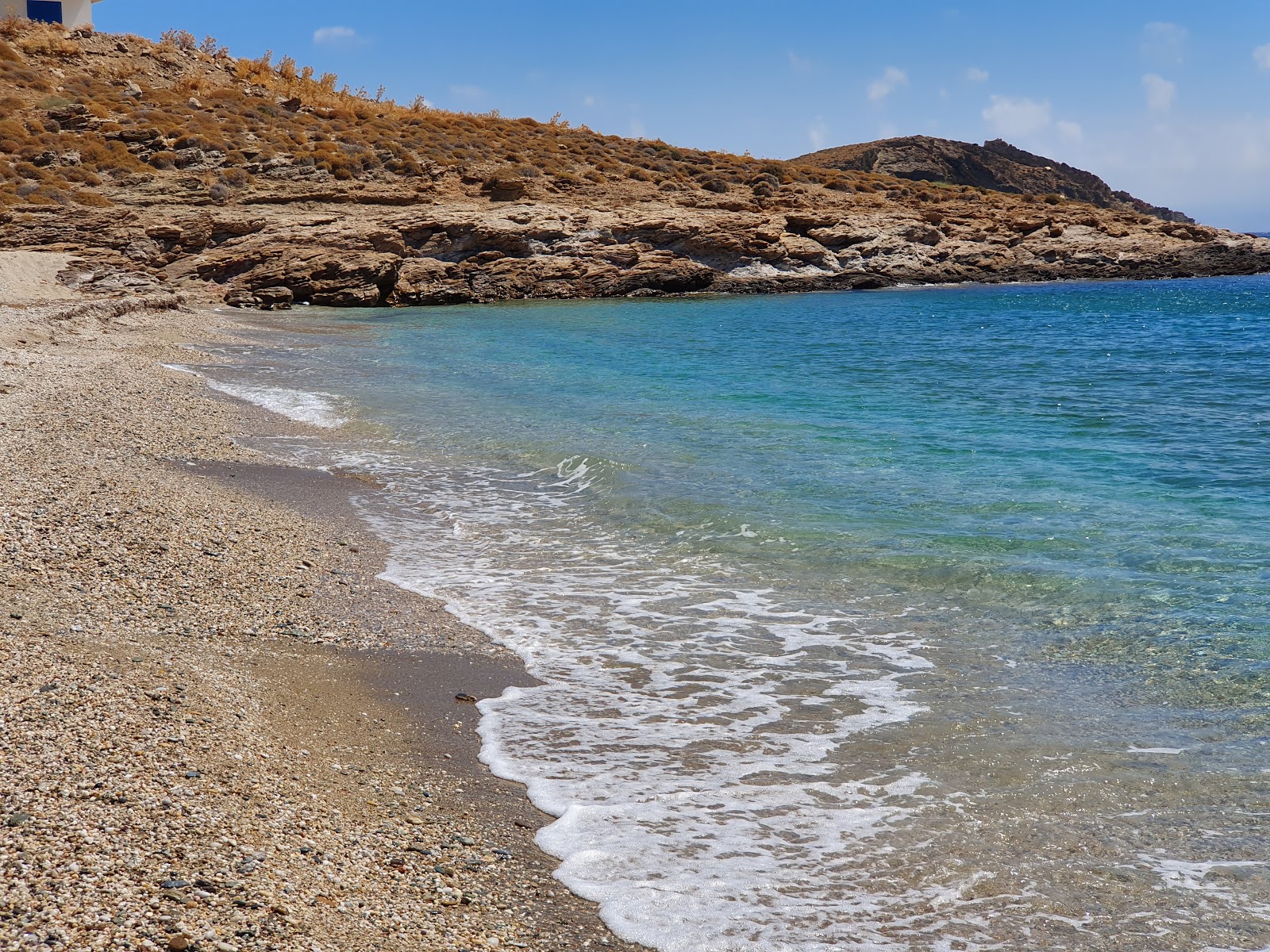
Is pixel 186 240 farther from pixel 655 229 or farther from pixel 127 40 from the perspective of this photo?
pixel 127 40

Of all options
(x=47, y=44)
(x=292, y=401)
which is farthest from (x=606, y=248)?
(x=47, y=44)

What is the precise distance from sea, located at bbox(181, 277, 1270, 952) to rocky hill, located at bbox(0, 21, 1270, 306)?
1890cm

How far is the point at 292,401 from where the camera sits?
14266mm

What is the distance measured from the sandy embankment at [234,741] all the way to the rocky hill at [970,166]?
7774 cm

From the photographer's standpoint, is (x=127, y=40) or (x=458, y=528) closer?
(x=458, y=528)

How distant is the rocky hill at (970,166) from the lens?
8138 cm

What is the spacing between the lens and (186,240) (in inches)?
1267

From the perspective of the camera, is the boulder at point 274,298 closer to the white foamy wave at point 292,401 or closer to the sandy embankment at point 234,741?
the white foamy wave at point 292,401

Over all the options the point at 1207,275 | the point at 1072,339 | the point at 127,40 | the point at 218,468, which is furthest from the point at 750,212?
the point at 218,468

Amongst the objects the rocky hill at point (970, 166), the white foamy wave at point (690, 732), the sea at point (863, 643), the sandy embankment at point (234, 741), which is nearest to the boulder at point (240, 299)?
the sea at point (863, 643)

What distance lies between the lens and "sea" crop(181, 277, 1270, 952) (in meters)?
3.59

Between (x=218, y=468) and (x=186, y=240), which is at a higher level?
(x=186, y=240)

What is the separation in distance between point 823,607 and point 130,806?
438 cm

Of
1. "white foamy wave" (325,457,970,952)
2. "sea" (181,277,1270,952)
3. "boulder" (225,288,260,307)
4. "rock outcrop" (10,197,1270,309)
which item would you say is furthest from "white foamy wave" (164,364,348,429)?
"rock outcrop" (10,197,1270,309)
